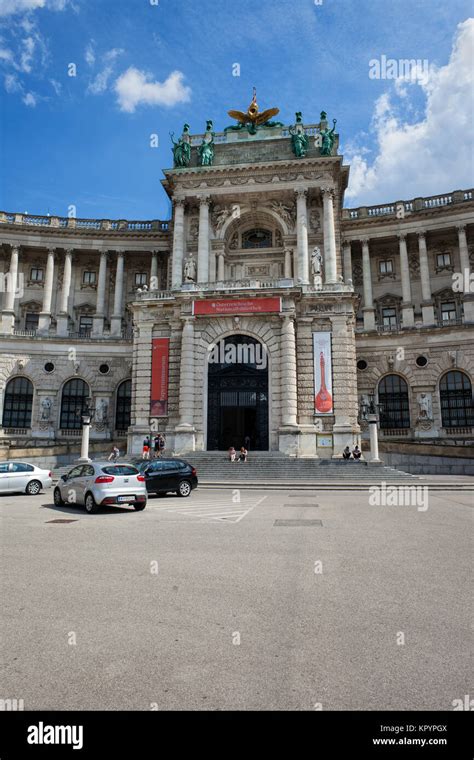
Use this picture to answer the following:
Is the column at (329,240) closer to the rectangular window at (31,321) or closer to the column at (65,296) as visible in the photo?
the column at (65,296)

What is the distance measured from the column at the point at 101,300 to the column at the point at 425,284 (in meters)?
29.5

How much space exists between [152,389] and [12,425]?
16.6 m

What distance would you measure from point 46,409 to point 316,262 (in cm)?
2635

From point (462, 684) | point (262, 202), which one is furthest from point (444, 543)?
point (262, 202)

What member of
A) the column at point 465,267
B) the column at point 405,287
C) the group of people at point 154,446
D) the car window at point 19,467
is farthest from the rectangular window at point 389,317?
the car window at point 19,467

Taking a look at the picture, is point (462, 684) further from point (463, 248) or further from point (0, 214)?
point (0, 214)

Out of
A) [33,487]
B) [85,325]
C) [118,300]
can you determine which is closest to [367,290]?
[118,300]

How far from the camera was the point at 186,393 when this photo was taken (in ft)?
111

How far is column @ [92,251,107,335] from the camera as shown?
4659 cm

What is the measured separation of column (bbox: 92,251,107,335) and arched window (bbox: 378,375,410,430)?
2636 cm

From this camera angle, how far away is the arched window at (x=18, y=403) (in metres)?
43.8

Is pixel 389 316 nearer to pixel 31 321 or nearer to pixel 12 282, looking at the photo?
pixel 31 321

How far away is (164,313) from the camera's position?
36375 millimetres

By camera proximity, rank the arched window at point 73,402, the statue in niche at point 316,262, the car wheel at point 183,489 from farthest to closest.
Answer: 1. the arched window at point 73,402
2. the statue in niche at point 316,262
3. the car wheel at point 183,489
